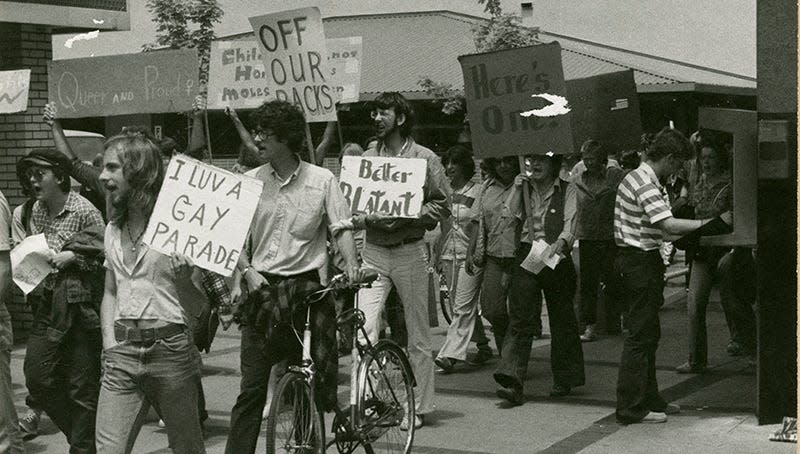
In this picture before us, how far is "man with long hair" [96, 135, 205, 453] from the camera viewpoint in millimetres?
5387

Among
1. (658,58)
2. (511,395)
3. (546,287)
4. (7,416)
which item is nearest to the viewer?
(7,416)

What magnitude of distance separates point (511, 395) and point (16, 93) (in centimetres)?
471

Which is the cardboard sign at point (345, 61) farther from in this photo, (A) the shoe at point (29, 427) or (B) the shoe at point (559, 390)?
(A) the shoe at point (29, 427)

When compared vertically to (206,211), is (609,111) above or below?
above

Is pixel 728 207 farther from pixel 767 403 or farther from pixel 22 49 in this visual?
pixel 22 49

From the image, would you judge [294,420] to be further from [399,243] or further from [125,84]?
[125,84]

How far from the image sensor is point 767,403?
26.2 ft

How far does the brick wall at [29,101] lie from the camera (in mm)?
13461

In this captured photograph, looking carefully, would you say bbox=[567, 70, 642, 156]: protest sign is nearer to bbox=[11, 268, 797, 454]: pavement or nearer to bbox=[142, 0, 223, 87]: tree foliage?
bbox=[11, 268, 797, 454]: pavement

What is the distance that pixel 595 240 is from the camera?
42.4ft

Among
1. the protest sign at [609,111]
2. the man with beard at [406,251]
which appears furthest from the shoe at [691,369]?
the man with beard at [406,251]

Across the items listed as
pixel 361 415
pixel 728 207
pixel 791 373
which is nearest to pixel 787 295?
pixel 791 373

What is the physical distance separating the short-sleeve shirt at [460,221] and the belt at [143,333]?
6202mm

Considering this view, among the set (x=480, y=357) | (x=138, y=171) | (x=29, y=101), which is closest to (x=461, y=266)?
(x=480, y=357)
